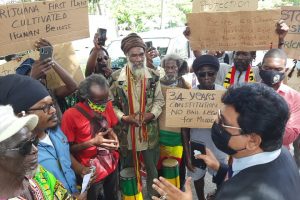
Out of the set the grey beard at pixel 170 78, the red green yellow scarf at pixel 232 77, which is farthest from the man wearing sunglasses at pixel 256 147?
the grey beard at pixel 170 78

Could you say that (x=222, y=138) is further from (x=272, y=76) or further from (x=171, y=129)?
(x=171, y=129)

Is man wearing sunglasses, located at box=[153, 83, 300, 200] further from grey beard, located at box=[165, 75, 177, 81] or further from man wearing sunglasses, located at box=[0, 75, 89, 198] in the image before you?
grey beard, located at box=[165, 75, 177, 81]

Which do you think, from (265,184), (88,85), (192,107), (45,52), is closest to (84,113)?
(88,85)

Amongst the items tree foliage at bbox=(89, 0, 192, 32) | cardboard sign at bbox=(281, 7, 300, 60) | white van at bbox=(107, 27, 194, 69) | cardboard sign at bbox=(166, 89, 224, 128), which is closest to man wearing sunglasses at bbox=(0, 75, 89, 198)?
cardboard sign at bbox=(166, 89, 224, 128)

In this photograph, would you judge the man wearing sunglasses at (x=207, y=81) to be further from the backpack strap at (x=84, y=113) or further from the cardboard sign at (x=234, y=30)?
the backpack strap at (x=84, y=113)

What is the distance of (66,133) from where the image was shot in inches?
117

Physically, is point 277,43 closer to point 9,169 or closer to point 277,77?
point 277,77

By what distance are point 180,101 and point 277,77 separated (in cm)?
99

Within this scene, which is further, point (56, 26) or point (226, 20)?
point (226, 20)

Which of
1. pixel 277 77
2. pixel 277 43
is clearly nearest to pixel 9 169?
pixel 277 77

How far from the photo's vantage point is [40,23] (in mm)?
3109

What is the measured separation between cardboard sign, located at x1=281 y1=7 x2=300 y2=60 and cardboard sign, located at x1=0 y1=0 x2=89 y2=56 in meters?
2.38

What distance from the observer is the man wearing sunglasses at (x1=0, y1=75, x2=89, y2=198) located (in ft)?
6.95

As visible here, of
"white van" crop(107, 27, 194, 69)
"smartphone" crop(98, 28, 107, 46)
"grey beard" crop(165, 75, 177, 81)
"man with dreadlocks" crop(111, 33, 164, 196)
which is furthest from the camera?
"white van" crop(107, 27, 194, 69)
